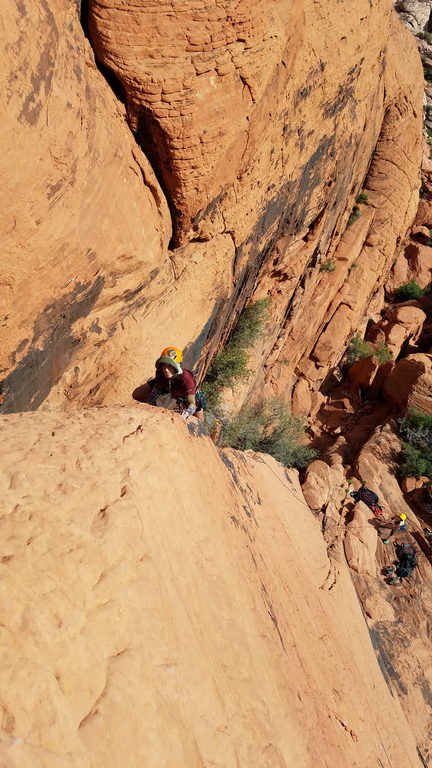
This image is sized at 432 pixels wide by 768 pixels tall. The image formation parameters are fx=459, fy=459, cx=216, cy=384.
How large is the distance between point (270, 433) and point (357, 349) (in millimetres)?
6356

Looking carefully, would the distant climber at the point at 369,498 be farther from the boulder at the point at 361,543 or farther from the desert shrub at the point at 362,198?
the desert shrub at the point at 362,198

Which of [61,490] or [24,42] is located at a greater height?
[24,42]

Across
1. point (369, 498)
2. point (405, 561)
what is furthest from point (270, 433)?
point (405, 561)

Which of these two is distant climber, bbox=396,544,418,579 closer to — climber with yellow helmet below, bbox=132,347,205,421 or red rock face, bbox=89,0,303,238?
climber with yellow helmet below, bbox=132,347,205,421

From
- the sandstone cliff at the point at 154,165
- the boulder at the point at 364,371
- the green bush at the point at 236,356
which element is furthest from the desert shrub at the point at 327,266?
the green bush at the point at 236,356

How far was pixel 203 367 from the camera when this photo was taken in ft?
37.1

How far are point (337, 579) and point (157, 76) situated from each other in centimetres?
792

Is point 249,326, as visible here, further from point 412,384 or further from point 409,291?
point 409,291

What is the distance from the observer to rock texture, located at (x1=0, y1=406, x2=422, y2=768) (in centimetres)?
240

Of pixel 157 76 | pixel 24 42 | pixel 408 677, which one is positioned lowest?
pixel 408 677

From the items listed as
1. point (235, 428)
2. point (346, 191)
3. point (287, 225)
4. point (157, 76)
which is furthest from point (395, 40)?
point (235, 428)

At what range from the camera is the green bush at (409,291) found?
19531mm

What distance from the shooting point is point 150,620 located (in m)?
3.01

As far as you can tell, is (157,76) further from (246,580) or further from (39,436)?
(246,580)
